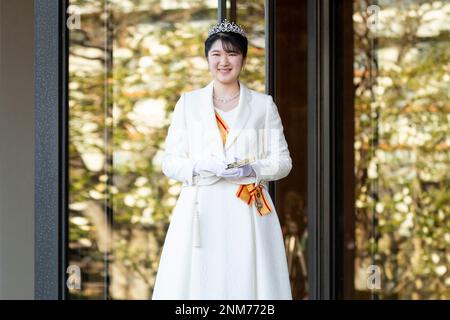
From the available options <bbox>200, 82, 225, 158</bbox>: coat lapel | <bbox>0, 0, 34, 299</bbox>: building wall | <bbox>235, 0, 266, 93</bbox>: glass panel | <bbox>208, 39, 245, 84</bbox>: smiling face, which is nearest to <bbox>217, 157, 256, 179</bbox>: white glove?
→ <bbox>200, 82, 225, 158</bbox>: coat lapel

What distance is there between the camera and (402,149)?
23.2ft

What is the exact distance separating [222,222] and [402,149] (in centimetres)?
202

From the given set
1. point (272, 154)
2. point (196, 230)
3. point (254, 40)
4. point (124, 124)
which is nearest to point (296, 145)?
point (254, 40)

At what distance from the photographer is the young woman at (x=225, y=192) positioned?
17.4 feet

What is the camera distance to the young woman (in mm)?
5305

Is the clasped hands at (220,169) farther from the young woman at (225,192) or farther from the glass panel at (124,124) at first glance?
the glass panel at (124,124)

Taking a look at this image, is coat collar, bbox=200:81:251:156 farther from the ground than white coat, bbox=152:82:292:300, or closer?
farther from the ground

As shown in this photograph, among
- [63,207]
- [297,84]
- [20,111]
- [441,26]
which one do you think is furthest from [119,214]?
[441,26]

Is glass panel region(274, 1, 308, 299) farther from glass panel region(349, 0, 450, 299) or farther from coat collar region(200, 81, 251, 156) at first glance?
coat collar region(200, 81, 251, 156)

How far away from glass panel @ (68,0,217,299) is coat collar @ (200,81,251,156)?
1292 millimetres

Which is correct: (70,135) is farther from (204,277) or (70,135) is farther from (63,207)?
(204,277)

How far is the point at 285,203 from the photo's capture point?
7113mm

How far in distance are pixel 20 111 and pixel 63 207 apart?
2.24 ft

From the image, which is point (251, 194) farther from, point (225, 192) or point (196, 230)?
point (196, 230)
